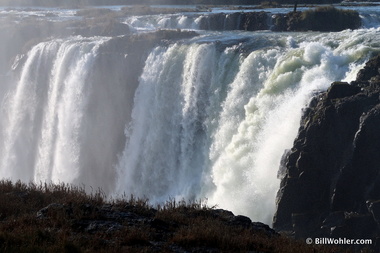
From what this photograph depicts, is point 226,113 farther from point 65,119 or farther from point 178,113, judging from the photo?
point 65,119

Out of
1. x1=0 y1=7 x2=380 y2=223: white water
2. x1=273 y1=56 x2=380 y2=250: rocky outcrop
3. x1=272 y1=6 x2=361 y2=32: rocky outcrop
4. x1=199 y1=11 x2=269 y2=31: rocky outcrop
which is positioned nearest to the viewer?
x1=273 y1=56 x2=380 y2=250: rocky outcrop

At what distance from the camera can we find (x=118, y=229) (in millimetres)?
9031

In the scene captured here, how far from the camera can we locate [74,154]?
28.9 metres

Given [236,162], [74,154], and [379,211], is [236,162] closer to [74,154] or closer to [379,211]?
[379,211]

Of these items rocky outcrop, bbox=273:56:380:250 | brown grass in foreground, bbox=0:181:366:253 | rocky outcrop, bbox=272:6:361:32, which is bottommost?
brown grass in foreground, bbox=0:181:366:253

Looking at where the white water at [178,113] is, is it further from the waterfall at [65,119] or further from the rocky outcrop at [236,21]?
the rocky outcrop at [236,21]

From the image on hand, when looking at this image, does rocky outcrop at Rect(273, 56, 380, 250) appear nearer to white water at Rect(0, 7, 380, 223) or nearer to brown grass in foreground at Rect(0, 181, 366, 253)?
white water at Rect(0, 7, 380, 223)

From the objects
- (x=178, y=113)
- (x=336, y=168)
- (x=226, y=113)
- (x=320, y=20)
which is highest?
(x=320, y=20)

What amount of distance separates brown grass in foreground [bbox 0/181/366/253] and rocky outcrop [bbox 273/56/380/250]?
220 inches

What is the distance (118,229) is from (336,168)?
8.50 meters

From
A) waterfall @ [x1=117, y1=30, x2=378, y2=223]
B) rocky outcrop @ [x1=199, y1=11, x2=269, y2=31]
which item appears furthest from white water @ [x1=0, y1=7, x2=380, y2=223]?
rocky outcrop @ [x1=199, y1=11, x2=269, y2=31]

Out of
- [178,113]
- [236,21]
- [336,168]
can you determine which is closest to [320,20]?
[236,21]

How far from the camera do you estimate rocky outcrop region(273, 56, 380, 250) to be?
15328 millimetres

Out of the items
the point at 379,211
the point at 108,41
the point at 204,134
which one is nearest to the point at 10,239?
the point at 379,211
